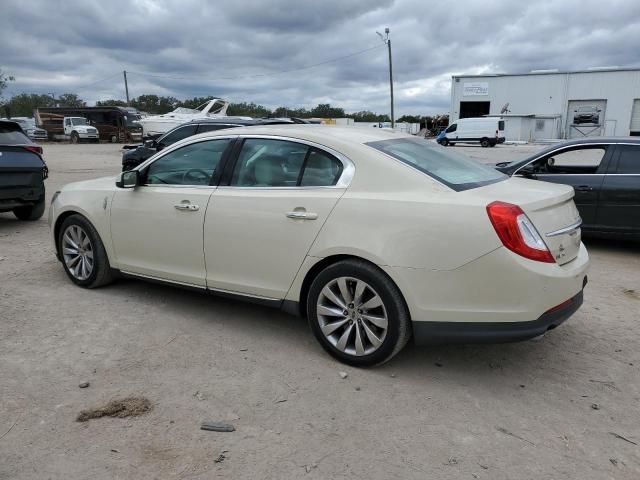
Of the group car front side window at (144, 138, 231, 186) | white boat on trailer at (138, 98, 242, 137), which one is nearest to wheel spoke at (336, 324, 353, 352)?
car front side window at (144, 138, 231, 186)

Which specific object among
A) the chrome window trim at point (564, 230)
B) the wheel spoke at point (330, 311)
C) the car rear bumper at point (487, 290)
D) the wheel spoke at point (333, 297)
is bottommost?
the wheel spoke at point (330, 311)

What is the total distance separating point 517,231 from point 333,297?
4.01 ft

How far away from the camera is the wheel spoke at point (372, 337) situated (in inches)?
135

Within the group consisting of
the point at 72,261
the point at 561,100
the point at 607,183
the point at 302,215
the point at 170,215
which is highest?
the point at 561,100

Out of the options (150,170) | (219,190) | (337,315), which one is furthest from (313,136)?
(150,170)

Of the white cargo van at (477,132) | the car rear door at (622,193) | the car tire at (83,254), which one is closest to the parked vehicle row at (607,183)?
the car rear door at (622,193)

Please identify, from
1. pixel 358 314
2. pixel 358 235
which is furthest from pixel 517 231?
pixel 358 314

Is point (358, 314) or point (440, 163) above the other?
point (440, 163)

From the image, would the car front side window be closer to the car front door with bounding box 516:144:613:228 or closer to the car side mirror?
the car side mirror

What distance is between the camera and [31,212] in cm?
870

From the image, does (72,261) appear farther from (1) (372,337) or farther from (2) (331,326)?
(1) (372,337)

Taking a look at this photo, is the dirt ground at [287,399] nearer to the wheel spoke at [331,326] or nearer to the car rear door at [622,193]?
the wheel spoke at [331,326]

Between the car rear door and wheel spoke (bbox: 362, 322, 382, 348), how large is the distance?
185 inches

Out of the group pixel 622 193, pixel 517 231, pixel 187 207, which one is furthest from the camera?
pixel 622 193
